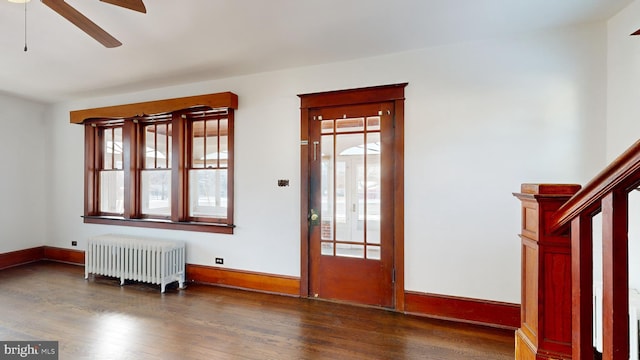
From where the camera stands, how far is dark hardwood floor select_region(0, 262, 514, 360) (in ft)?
7.82

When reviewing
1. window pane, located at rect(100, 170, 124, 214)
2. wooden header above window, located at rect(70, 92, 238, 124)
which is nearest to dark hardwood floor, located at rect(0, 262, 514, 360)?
window pane, located at rect(100, 170, 124, 214)

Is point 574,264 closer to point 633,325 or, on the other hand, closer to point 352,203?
point 633,325

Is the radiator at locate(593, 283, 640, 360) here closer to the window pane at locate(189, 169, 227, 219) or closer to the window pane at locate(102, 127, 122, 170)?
the window pane at locate(189, 169, 227, 219)

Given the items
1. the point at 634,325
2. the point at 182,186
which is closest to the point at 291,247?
the point at 182,186

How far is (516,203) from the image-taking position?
9.05 ft

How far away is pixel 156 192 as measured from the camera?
14.5 feet

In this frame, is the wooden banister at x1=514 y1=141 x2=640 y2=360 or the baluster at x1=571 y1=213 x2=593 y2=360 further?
the baluster at x1=571 y1=213 x2=593 y2=360

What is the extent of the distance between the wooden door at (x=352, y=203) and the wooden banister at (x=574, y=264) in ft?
5.81

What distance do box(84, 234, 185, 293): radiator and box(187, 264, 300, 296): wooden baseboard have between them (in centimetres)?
20

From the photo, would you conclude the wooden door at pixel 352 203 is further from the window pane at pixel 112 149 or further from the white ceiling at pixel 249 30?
the window pane at pixel 112 149

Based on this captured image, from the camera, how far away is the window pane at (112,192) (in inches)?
184

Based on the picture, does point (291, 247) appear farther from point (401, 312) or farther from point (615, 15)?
point (615, 15)

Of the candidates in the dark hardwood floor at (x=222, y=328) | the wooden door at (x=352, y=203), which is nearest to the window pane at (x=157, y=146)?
the dark hardwood floor at (x=222, y=328)

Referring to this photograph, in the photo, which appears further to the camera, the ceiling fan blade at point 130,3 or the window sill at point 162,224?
the window sill at point 162,224
